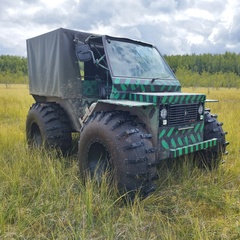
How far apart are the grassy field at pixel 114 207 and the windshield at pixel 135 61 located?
4.72 ft

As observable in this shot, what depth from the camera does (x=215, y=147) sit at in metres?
3.82

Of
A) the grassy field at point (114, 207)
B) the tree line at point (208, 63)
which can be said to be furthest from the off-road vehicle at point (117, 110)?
the tree line at point (208, 63)

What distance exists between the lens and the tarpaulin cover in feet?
13.9

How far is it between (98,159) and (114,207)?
0.74 m

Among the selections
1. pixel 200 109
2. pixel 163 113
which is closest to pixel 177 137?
pixel 163 113

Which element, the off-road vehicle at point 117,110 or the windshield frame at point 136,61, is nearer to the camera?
the off-road vehicle at point 117,110

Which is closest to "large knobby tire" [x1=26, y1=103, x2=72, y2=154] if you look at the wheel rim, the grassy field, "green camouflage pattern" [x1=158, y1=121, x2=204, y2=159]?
the grassy field

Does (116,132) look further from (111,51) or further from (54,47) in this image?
(54,47)

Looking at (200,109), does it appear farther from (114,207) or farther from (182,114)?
(114,207)

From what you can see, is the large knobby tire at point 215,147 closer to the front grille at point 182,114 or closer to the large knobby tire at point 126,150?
the front grille at point 182,114

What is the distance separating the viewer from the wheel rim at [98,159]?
3.24 metres

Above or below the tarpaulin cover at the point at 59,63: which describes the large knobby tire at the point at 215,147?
below

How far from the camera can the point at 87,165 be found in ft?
11.0

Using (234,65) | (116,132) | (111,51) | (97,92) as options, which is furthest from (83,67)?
(234,65)
